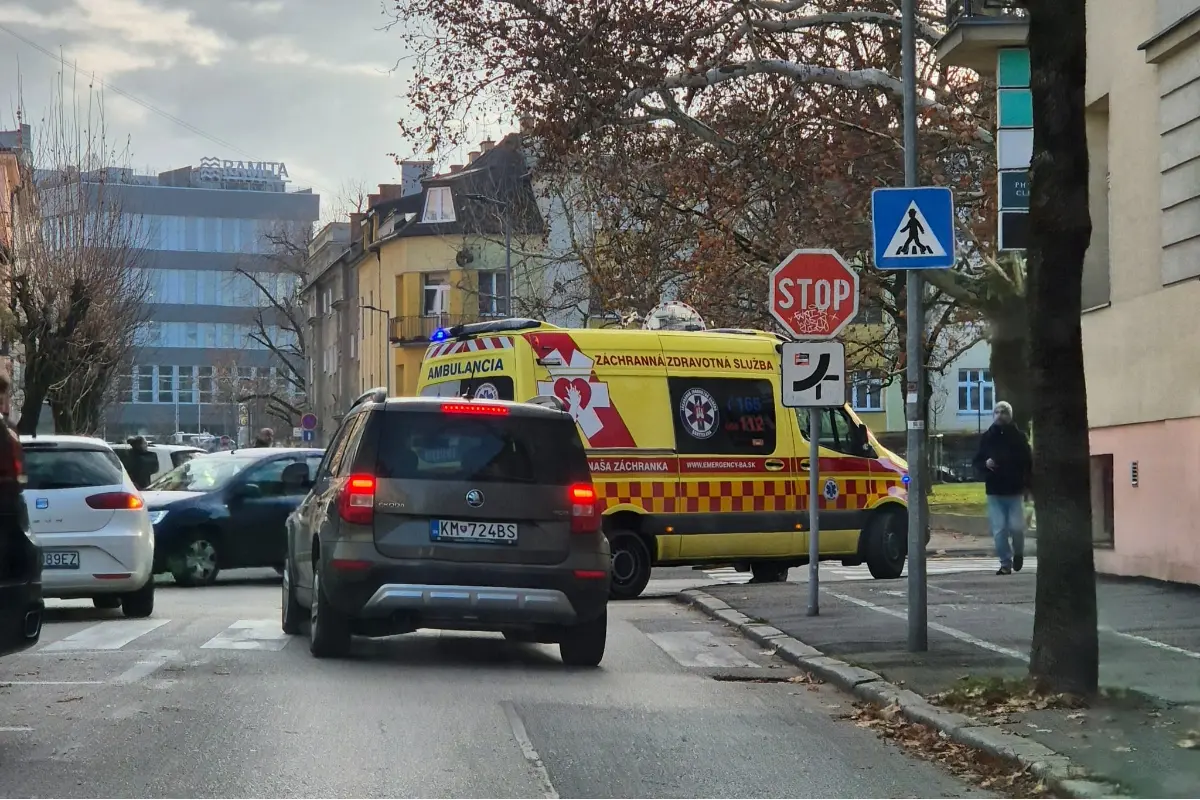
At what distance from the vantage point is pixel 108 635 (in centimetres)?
1338

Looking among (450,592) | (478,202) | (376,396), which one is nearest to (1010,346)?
(376,396)

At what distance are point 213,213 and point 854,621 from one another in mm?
110045

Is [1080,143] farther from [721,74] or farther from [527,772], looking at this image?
[721,74]

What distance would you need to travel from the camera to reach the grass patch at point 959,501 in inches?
1499

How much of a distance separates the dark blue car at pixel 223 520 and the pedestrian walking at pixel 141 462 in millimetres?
4321

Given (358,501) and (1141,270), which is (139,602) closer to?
(358,501)

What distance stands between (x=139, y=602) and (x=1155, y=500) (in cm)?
917

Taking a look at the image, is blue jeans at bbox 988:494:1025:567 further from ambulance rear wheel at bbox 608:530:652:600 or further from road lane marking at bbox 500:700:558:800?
road lane marking at bbox 500:700:558:800

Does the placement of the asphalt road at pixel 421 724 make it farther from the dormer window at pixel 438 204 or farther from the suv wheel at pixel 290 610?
the dormer window at pixel 438 204

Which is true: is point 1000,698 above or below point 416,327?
below

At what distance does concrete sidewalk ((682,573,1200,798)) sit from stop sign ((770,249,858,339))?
7.90ft

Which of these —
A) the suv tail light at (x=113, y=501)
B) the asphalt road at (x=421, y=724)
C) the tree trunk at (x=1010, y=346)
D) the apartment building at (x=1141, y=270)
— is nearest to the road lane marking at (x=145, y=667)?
the asphalt road at (x=421, y=724)

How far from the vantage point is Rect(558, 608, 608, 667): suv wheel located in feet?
38.1

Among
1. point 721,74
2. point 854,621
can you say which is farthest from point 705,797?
point 721,74
